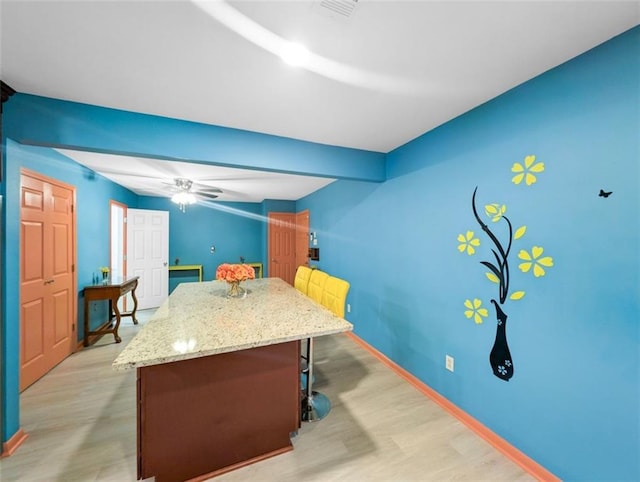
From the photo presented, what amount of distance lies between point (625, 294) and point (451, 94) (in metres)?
1.48

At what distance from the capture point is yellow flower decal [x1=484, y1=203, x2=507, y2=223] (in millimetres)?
1667

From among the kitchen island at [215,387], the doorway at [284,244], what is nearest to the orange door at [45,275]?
the kitchen island at [215,387]

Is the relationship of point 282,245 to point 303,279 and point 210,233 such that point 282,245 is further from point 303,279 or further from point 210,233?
point 303,279

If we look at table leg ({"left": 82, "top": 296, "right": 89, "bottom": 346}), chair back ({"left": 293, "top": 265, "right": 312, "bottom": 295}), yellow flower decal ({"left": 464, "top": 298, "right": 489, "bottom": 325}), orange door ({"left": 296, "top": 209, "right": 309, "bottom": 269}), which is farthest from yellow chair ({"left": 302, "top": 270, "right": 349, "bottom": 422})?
table leg ({"left": 82, "top": 296, "right": 89, "bottom": 346})

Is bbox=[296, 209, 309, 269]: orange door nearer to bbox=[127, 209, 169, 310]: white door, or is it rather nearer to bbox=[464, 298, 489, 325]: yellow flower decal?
bbox=[127, 209, 169, 310]: white door

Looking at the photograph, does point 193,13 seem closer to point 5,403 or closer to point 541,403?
point 5,403

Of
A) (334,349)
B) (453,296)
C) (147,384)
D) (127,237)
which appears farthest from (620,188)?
(127,237)

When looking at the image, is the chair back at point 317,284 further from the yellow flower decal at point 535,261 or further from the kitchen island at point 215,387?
the yellow flower decal at point 535,261

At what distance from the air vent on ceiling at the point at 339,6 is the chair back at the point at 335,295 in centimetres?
180

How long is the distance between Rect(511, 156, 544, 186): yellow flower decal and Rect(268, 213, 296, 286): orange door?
4.84 meters

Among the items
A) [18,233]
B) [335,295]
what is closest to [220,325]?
[335,295]

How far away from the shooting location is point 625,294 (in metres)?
1.16

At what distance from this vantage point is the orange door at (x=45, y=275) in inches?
86.7

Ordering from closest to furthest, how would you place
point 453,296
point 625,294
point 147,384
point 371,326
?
point 625,294, point 147,384, point 453,296, point 371,326
